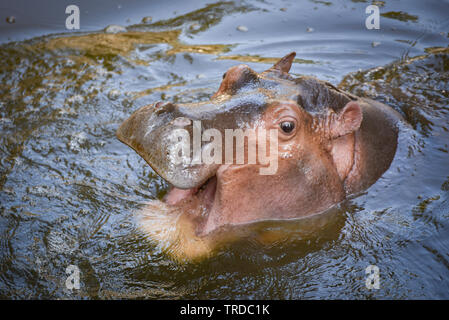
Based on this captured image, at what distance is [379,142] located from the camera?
4.22 metres

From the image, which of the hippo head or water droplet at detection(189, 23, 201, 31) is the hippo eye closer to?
the hippo head

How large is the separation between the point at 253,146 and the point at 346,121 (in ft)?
2.67

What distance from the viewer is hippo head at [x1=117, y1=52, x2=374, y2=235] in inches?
127

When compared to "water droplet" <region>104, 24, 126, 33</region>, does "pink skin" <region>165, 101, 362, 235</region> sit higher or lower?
lower

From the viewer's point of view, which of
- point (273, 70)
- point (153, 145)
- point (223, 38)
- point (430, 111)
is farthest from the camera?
point (223, 38)

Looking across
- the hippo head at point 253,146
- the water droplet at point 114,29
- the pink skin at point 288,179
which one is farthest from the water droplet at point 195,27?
the pink skin at point 288,179

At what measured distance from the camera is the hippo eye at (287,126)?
3.52m

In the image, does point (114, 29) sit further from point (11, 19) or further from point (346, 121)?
point (346, 121)

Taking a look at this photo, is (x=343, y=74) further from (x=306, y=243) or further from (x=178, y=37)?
(x=306, y=243)

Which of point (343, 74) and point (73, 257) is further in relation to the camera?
point (343, 74)

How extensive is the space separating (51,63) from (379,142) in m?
4.54

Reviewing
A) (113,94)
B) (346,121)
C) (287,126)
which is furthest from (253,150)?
(113,94)

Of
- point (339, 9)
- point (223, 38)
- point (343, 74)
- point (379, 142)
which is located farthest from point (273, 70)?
point (339, 9)

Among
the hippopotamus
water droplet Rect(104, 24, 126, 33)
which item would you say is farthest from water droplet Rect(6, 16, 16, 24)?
the hippopotamus
